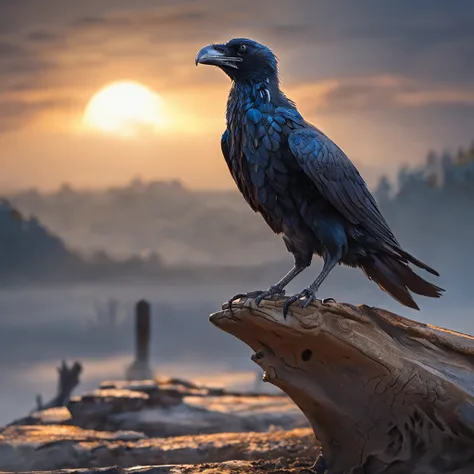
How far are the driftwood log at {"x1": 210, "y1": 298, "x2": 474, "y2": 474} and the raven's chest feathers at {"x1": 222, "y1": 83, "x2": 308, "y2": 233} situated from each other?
335 millimetres

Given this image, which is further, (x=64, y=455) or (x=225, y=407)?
(x=225, y=407)

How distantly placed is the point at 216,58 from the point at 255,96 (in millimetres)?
183

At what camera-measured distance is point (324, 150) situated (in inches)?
117

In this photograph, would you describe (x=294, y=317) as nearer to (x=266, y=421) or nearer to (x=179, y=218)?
(x=266, y=421)

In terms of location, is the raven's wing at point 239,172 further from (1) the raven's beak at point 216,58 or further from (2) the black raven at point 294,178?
(1) the raven's beak at point 216,58

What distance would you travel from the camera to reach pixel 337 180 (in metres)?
3.00

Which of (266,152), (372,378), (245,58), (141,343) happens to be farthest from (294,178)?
(141,343)

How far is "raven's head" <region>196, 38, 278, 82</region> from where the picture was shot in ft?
10.1

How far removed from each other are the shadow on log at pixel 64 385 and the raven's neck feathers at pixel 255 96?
331 centimetres

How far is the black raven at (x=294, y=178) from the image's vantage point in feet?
9.83

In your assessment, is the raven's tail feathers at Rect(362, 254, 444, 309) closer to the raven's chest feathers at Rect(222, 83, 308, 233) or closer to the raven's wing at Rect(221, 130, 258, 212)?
the raven's chest feathers at Rect(222, 83, 308, 233)

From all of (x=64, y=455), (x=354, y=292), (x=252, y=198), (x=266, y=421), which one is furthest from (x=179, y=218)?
(x=252, y=198)

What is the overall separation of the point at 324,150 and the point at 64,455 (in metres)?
1.91

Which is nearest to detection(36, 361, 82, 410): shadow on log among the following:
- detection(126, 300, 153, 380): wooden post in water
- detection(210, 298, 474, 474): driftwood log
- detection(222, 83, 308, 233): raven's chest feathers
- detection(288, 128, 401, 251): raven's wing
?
detection(126, 300, 153, 380): wooden post in water
